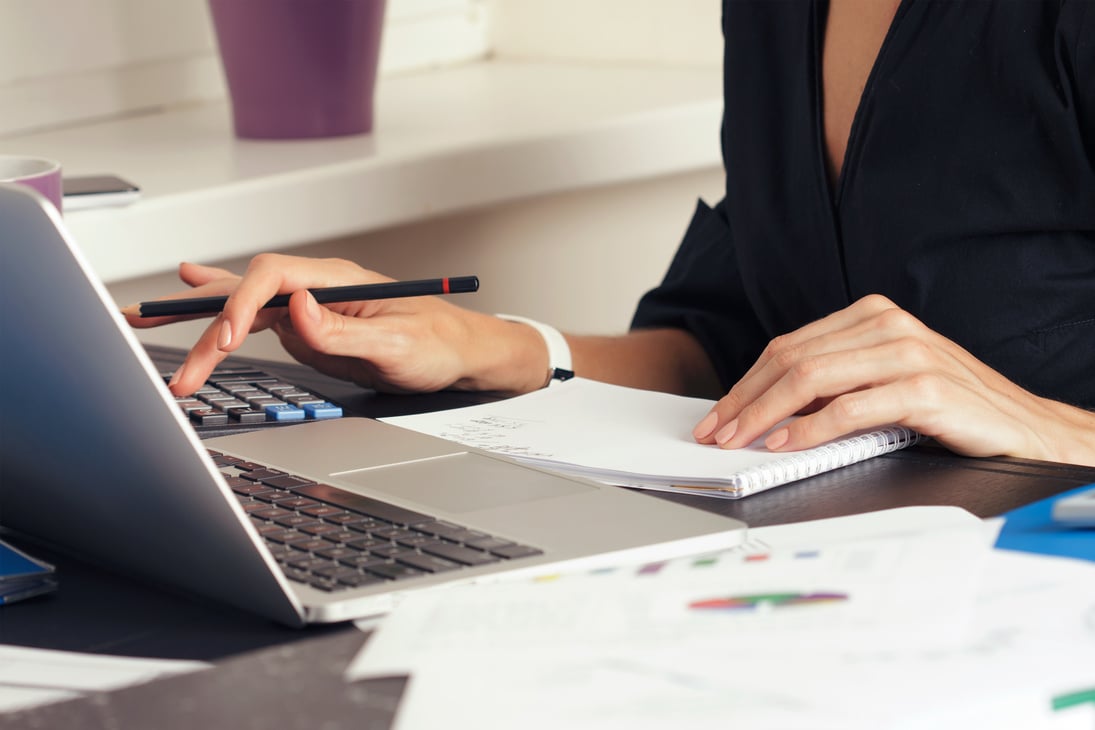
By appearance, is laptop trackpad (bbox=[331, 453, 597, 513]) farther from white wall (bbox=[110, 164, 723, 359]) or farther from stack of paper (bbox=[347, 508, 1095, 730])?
white wall (bbox=[110, 164, 723, 359])

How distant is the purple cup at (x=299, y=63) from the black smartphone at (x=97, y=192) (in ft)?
0.86

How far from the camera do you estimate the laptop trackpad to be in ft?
1.97

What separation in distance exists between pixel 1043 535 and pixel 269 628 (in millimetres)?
267

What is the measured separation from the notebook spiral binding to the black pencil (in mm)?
230

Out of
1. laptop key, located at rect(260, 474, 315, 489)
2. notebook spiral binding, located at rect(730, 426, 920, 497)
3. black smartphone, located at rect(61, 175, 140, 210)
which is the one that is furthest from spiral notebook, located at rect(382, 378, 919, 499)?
black smartphone, located at rect(61, 175, 140, 210)

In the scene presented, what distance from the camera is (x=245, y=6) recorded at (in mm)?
1438

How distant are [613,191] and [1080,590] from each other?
135cm

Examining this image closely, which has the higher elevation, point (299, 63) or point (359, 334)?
point (299, 63)

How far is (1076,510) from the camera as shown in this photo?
20.3 inches

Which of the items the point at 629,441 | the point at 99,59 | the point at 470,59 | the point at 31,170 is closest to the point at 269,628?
the point at 629,441

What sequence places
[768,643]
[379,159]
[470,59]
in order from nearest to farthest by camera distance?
[768,643] < [379,159] < [470,59]

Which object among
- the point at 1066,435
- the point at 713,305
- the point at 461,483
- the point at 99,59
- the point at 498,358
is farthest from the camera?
the point at 99,59

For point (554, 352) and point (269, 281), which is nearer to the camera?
point (269, 281)

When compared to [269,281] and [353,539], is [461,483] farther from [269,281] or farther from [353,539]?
[269,281]
